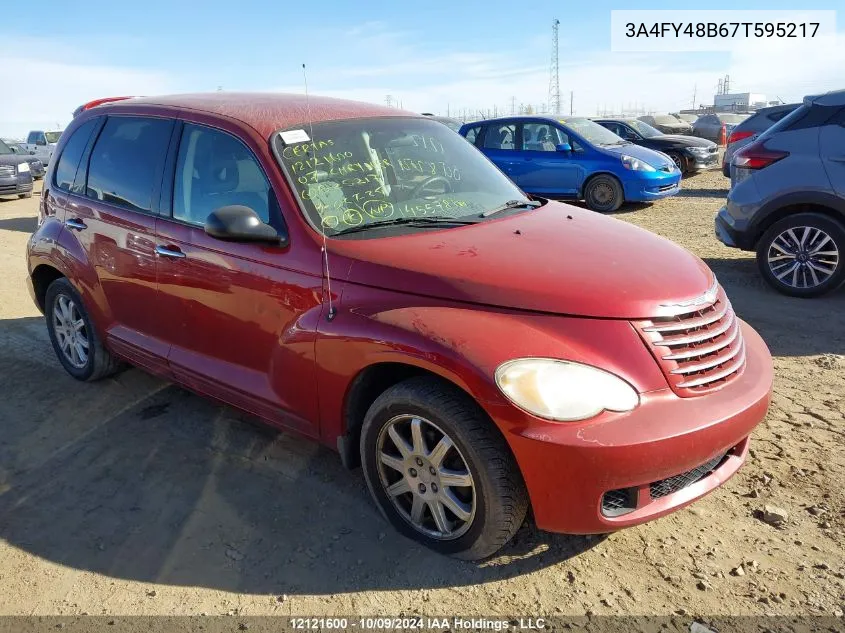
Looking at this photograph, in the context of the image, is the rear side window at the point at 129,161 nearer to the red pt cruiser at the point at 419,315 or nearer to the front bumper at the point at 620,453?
the red pt cruiser at the point at 419,315

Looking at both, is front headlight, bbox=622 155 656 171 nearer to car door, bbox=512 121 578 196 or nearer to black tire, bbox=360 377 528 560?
car door, bbox=512 121 578 196

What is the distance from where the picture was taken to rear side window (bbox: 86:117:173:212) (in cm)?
365

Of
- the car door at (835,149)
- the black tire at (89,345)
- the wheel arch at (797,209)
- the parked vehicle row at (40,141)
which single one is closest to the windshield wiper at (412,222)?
the black tire at (89,345)

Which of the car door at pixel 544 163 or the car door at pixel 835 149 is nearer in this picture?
the car door at pixel 835 149

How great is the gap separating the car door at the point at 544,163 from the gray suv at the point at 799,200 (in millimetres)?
5090

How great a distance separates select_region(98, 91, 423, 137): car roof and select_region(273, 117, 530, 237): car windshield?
7 cm

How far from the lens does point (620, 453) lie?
2.25m

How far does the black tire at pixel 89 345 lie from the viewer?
4336 mm

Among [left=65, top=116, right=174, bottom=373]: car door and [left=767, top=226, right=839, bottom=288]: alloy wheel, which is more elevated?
[left=65, top=116, right=174, bottom=373]: car door

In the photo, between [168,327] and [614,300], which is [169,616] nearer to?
[168,327]

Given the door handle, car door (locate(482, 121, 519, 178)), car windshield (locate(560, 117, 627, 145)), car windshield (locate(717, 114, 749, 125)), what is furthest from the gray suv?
car windshield (locate(717, 114, 749, 125))

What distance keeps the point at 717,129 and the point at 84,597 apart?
2360 centimetres

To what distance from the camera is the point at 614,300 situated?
2486 millimetres

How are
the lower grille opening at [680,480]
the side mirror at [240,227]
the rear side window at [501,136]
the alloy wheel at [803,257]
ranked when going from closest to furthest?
the lower grille opening at [680,480], the side mirror at [240,227], the alloy wheel at [803,257], the rear side window at [501,136]
